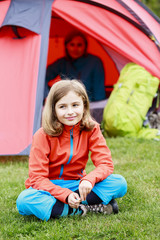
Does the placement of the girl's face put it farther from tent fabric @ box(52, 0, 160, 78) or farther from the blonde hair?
tent fabric @ box(52, 0, 160, 78)

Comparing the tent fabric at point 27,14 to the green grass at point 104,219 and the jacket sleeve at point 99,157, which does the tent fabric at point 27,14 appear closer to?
the green grass at point 104,219

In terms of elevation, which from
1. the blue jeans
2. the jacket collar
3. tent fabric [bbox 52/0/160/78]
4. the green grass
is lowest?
the green grass

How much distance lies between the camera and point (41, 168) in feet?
6.88

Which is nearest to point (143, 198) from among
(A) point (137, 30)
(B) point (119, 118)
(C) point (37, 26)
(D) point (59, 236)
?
(D) point (59, 236)

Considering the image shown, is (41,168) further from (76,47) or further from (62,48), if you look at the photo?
(62,48)

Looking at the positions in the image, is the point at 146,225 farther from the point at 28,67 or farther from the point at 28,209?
the point at 28,67

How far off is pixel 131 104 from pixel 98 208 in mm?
2299

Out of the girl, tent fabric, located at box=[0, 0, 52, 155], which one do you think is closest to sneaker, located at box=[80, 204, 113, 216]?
the girl

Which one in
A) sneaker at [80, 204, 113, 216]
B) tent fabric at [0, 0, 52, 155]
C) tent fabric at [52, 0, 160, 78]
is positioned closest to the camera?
sneaker at [80, 204, 113, 216]

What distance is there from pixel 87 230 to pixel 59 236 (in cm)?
16

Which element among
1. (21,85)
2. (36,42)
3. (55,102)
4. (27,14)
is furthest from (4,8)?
(55,102)

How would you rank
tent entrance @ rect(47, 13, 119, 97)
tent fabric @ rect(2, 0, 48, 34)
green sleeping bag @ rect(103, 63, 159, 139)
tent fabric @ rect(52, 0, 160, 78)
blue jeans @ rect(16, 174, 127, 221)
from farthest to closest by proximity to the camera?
1. tent entrance @ rect(47, 13, 119, 97)
2. green sleeping bag @ rect(103, 63, 159, 139)
3. tent fabric @ rect(52, 0, 160, 78)
4. tent fabric @ rect(2, 0, 48, 34)
5. blue jeans @ rect(16, 174, 127, 221)

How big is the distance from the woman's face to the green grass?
2655mm

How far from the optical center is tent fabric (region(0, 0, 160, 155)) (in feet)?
11.4
